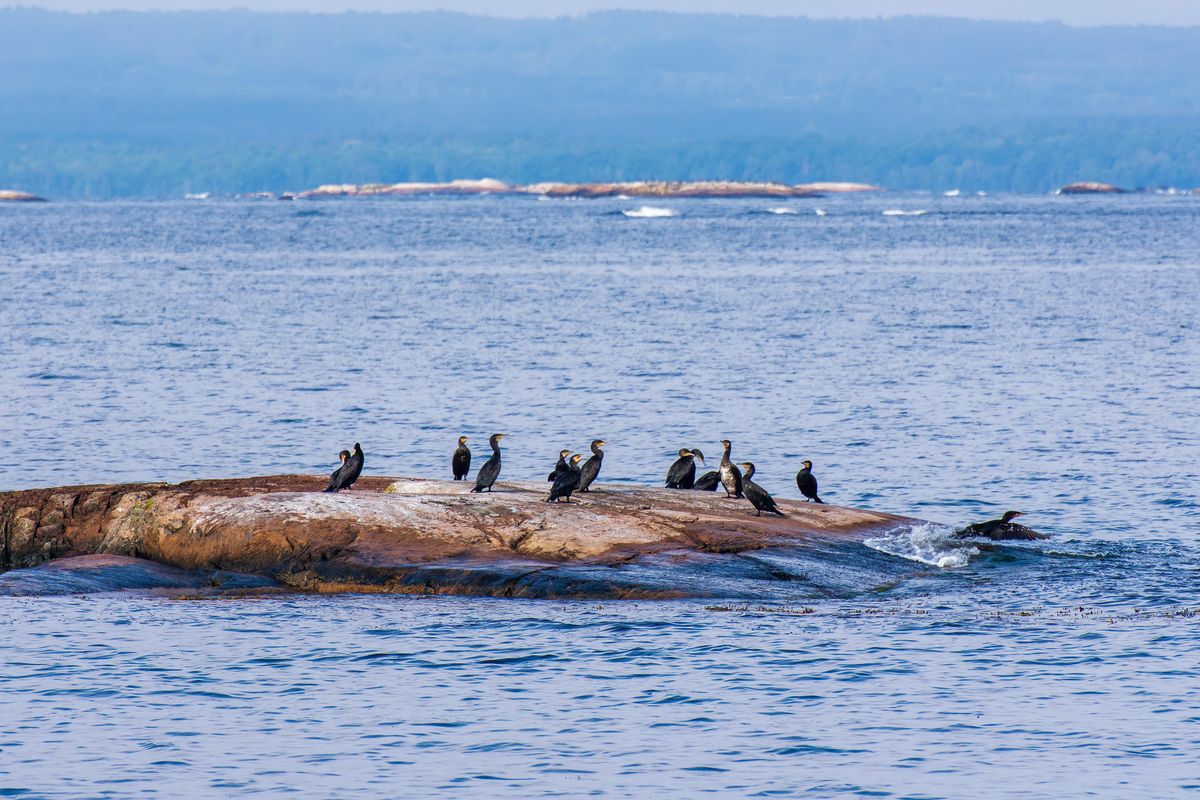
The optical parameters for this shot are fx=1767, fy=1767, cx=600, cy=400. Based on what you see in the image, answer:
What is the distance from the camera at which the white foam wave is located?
84.8 ft

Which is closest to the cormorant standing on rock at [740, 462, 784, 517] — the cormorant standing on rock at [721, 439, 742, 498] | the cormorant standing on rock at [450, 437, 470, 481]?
the cormorant standing on rock at [721, 439, 742, 498]

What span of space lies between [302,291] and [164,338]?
1069 inches

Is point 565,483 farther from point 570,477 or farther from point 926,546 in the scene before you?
point 926,546

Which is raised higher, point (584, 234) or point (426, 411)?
point (584, 234)

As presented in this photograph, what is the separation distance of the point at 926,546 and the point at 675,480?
476 centimetres

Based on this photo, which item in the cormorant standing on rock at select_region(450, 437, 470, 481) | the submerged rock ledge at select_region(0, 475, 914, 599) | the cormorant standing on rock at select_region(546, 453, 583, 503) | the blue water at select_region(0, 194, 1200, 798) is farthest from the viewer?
the cormorant standing on rock at select_region(450, 437, 470, 481)

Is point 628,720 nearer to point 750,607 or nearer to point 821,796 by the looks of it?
point 821,796

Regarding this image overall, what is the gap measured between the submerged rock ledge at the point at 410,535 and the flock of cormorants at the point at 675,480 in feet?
1.03

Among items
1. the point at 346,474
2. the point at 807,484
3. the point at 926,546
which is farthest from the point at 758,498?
the point at 346,474

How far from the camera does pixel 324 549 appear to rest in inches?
947

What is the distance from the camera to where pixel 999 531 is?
27.8m

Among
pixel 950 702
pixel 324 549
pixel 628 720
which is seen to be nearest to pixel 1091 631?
pixel 950 702

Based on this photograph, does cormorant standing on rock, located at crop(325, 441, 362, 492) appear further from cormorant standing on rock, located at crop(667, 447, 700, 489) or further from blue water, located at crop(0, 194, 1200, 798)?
cormorant standing on rock, located at crop(667, 447, 700, 489)

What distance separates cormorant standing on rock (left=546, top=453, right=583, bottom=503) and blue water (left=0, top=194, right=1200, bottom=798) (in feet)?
9.86
